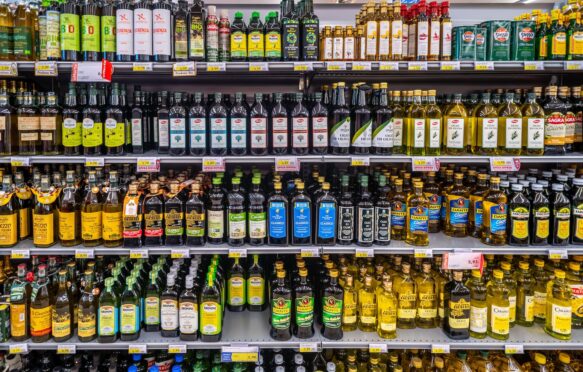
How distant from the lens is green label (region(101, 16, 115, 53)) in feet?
7.58

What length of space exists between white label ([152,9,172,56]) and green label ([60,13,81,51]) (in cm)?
44

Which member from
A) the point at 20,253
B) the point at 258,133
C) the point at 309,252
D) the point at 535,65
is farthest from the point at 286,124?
the point at 20,253

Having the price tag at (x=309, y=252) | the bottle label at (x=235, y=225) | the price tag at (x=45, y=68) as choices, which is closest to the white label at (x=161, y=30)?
the price tag at (x=45, y=68)

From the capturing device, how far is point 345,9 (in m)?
3.07

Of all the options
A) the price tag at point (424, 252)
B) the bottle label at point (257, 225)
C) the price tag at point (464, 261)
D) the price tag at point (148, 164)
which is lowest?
the price tag at point (464, 261)

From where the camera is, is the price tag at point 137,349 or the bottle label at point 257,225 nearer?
the price tag at point 137,349

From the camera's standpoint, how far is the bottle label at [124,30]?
2.29 meters

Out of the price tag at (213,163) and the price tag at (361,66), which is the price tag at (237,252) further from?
the price tag at (361,66)

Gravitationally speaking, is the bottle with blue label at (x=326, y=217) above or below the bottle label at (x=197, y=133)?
below

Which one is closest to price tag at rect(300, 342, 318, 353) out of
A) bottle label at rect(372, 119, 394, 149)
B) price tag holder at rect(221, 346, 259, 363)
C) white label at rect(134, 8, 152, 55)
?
price tag holder at rect(221, 346, 259, 363)

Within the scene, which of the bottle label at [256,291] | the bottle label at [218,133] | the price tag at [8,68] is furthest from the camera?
the bottle label at [256,291]

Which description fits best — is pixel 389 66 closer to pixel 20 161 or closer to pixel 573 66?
pixel 573 66

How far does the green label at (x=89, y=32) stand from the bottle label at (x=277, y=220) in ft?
4.47

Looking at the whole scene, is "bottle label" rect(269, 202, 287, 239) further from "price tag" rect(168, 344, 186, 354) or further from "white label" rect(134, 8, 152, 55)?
"white label" rect(134, 8, 152, 55)
